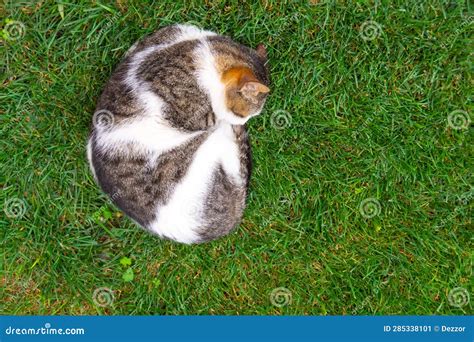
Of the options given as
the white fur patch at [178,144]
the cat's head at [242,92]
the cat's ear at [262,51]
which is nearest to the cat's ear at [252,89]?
the cat's head at [242,92]

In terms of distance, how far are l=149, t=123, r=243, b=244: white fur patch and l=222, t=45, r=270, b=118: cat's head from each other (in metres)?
0.22

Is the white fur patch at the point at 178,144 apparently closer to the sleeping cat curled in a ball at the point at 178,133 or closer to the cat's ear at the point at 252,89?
the sleeping cat curled in a ball at the point at 178,133

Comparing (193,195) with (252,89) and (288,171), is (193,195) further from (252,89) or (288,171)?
(288,171)

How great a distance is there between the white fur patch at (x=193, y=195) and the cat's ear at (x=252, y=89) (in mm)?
344

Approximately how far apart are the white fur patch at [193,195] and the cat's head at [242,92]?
22cm

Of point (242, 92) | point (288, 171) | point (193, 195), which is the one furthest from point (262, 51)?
point (193, 195)

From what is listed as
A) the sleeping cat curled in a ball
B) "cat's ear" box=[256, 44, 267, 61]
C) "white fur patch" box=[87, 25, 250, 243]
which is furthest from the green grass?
"white fur patch" box=[87, 25, 250, 243]

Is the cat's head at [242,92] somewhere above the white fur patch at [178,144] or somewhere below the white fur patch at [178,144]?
above

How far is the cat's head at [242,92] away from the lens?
10.5ft

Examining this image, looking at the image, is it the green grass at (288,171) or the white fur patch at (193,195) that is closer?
the white fur patch at (193,195)

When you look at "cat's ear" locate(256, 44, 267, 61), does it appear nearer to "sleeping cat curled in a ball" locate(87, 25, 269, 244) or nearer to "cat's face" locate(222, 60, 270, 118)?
"sleeping cat curled in a ball" locate(87, 25, 269, 244)

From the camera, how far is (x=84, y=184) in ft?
12.7

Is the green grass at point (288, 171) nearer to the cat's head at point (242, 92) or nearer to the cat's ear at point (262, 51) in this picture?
the cat's ear at point (262, 51)

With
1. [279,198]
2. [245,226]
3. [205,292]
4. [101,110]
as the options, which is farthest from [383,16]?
[205,292]
